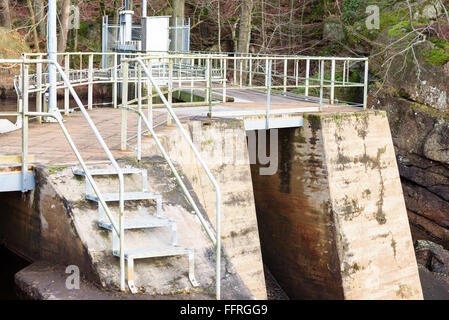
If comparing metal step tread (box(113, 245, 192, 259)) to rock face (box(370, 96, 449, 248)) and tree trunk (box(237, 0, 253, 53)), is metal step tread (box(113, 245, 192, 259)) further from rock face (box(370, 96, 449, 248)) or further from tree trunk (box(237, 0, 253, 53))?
tree trunk (box(237, 0, 253, 53))

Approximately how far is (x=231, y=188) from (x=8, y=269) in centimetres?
470

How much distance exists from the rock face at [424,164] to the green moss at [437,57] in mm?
1559

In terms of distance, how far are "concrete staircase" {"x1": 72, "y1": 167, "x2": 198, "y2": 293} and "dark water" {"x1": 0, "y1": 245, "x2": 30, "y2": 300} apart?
4.47 feet

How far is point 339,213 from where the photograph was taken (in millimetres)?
13055

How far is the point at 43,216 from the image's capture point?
7387mm

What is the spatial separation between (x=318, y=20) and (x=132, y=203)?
97.8 feet

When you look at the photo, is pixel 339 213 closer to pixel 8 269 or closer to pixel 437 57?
pixel 8 269

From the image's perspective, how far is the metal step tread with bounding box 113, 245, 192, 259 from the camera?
6.54m

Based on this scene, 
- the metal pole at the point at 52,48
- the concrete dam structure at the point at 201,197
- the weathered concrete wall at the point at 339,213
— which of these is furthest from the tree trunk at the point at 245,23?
the metal pole at the point at 52,48

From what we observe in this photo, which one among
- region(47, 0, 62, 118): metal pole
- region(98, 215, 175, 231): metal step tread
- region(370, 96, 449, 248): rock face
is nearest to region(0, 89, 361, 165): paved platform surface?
region(47, 0, 62, 118): metal pole

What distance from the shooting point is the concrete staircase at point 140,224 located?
6.61 m

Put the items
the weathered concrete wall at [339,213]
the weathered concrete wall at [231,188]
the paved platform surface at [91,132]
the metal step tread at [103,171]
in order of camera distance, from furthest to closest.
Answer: the weathered concrete wall at [339,213], the weathered concrete wall at [231,188], the paved platform surface at [91,132], the metal step tread at [103,171]

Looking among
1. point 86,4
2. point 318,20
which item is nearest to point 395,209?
point 318,20

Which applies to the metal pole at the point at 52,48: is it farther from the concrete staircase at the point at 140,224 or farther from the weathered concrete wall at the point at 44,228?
the concrete staircase at the point at 140,224
